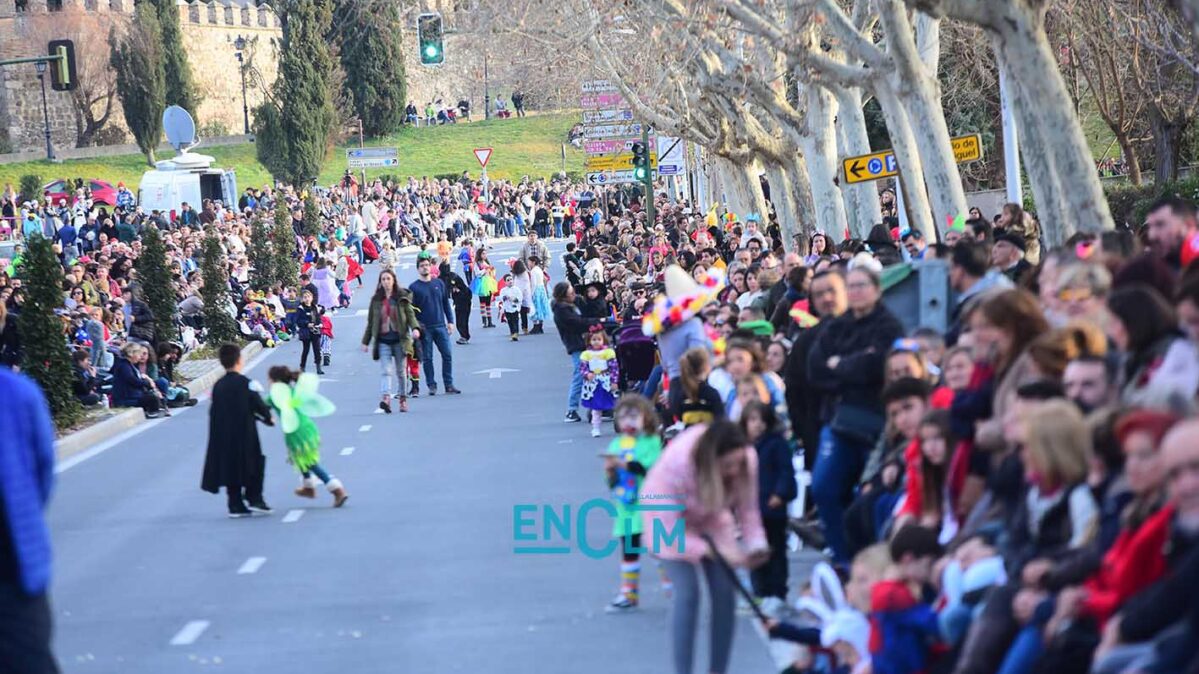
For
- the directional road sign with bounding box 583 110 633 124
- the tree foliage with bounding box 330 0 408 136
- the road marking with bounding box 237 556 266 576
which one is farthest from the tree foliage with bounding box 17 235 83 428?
the tree foliage with bounding box 330 0 408 136

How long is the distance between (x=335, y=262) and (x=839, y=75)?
26.6 meters

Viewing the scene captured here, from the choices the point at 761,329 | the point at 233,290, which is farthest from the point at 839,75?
the point at 233,290

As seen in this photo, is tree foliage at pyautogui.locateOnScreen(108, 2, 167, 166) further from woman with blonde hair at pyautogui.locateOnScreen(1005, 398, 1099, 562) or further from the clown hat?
woman with blonde hair at pyautogui.locateOnScreen(1005, 398, 1099, 562)

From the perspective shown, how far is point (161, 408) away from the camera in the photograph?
26.2 metres

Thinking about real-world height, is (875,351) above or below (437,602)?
above

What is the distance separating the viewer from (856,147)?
1041 inches

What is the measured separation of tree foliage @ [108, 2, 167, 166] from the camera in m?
89.7

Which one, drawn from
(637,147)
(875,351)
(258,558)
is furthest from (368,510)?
(637,147)

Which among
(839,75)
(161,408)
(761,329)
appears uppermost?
(839,75)

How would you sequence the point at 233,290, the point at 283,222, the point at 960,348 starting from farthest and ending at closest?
the point at 283,222 → the point at 233,290 → the point at 960,348

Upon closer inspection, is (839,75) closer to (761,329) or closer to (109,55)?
(761,329)

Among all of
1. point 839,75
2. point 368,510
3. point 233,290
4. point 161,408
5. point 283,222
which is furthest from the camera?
point 283,222

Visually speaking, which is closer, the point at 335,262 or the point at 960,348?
the point at 960,348

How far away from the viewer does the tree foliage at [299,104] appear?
8744cm
